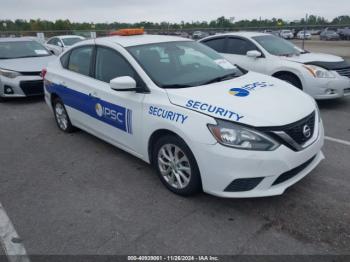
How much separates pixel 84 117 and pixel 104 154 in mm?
625

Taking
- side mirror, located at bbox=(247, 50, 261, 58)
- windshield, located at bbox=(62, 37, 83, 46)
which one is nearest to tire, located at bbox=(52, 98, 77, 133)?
side mirror, located at bbox=(247, 50, 261, 58)

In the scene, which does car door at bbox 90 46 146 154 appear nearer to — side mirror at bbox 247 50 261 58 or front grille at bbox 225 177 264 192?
front grille at bbox 225 177 264 192

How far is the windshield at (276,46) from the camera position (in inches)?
298

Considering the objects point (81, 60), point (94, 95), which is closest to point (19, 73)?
point (81, 60)

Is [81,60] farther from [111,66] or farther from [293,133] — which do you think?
[293,133]

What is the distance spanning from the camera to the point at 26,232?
323 cm

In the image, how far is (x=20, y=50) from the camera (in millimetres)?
9492

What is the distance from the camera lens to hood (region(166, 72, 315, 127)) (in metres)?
3.21

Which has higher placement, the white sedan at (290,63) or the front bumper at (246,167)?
the white sedan at (290,63)

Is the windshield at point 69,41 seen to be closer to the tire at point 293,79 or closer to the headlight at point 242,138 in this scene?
the tire at point 293,79

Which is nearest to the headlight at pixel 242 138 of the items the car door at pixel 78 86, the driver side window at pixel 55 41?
the car door at pixel 78 86

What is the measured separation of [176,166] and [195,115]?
64 centimetres

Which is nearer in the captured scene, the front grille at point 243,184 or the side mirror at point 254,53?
the front grille at point 243,184

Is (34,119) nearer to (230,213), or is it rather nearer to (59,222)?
(59,222)
